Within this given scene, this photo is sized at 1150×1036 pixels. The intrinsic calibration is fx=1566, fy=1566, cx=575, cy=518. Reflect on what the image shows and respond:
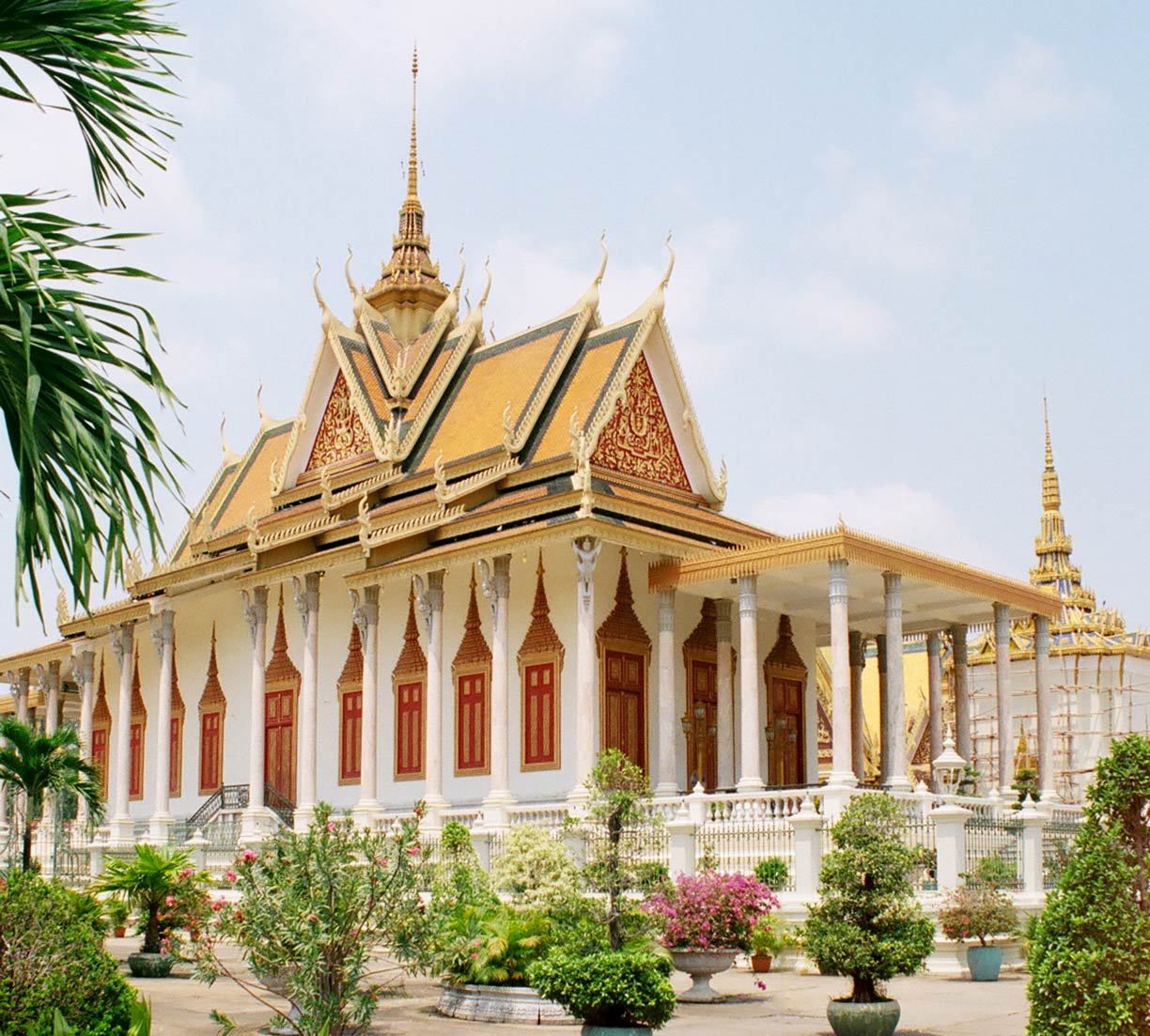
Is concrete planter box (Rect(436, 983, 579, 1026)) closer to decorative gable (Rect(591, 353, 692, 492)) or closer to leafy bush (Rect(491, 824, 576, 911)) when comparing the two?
leafy bush (Rect(491, 824, 576, 911))

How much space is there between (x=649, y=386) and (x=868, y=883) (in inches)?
583

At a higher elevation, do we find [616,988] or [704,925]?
[616,988]

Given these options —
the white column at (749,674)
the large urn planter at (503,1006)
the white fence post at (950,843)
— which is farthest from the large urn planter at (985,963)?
the white column at (749,674)

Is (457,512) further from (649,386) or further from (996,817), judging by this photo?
(996,817)

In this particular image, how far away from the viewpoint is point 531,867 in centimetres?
1383

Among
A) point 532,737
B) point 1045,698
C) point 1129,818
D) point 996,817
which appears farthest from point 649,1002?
point 1045,698

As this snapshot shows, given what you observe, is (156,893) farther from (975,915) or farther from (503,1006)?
(975,915)

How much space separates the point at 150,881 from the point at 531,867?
379cm

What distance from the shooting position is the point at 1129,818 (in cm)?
769

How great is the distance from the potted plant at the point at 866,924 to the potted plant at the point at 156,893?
6.36 meters

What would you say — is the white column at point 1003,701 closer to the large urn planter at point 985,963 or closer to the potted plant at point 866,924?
the large urn planter at point 985,963

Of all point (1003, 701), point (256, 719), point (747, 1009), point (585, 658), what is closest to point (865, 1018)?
point (747, 1009)

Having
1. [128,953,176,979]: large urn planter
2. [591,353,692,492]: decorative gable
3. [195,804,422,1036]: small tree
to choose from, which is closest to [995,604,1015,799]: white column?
[591,353,692,492]: decorative gable

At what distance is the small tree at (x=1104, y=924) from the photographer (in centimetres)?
738
